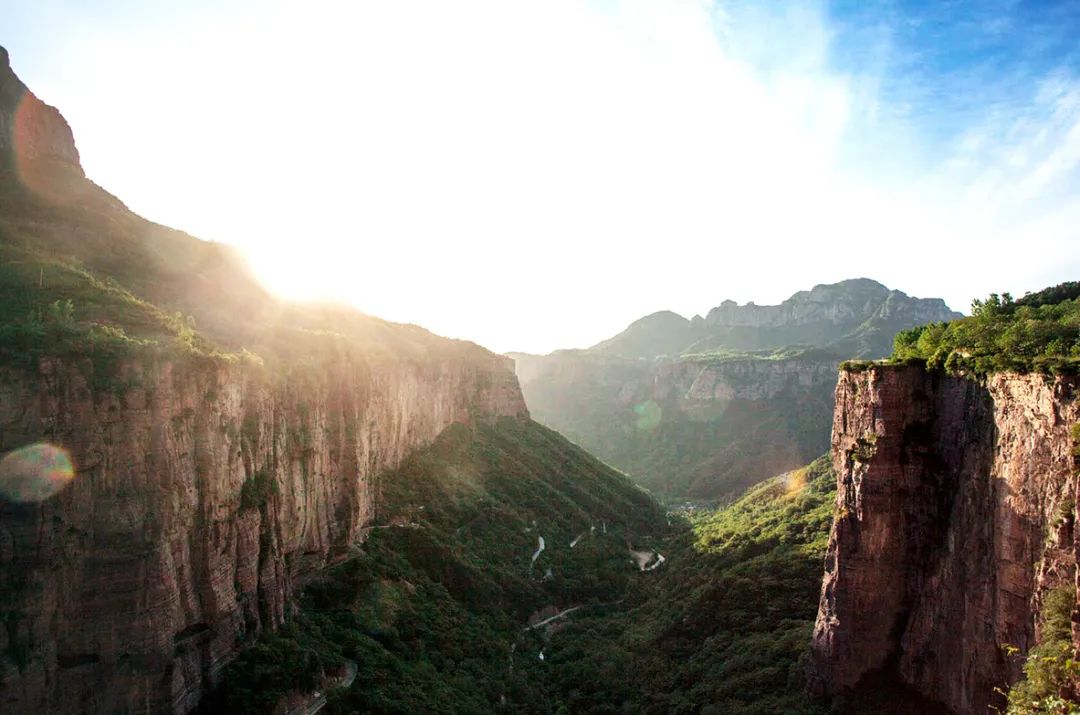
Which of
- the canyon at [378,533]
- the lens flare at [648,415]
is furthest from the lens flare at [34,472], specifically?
the lens flare at [648,415]

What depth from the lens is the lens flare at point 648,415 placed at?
166 meters

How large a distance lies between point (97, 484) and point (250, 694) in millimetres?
11189

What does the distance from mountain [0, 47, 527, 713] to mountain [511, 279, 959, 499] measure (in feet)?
314

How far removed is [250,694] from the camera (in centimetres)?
2620

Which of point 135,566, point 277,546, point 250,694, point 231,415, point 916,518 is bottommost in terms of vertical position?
point 250,694

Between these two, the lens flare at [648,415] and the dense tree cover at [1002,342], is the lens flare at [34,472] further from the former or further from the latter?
the lens flare at [648,415]

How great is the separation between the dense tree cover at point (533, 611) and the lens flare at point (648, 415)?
295 ft

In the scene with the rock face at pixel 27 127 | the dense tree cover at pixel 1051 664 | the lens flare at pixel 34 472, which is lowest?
the dense tree cover at pixel 1051 664

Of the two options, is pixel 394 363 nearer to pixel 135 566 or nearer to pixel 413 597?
pixel 413 597

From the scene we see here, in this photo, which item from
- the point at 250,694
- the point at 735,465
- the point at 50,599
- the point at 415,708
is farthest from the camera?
the point at 735,465

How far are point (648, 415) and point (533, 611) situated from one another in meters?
120

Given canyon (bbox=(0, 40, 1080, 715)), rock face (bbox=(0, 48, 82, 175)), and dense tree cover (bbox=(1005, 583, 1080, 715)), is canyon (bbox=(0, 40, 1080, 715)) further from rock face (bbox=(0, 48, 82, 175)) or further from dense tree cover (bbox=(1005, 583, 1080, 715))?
dense tree cover (bbox=(1005, 583, 1080, 715))

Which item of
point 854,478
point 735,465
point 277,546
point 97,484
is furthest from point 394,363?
point 735,465

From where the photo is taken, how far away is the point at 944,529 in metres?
25.1
